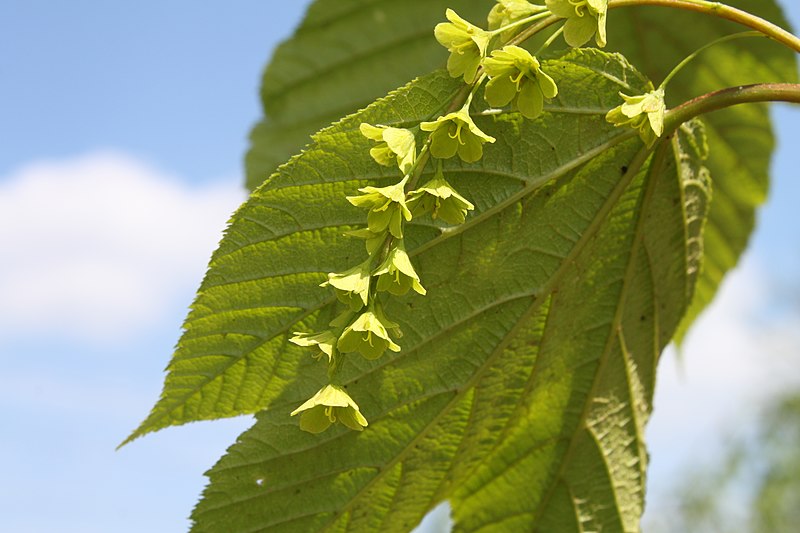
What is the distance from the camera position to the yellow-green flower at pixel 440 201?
1.24 m

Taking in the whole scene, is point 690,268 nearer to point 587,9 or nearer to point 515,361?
point 515,361

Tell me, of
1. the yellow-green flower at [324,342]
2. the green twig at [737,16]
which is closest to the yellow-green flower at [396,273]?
the yellow-green flower at [324,342]

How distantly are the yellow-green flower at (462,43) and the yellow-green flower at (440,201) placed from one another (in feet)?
0.50

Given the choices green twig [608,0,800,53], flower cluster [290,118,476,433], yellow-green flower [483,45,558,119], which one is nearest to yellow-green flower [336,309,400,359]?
flower cluster [290,118,476,433]

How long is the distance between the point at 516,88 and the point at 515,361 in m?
0.69

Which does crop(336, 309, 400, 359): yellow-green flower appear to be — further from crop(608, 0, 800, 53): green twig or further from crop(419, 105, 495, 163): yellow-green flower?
crop(608, 0, 800, 53): green twig

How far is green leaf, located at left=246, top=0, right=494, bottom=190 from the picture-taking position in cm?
260

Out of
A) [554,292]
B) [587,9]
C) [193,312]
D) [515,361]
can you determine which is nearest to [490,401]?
[515,361]

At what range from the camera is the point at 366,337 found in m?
1.17

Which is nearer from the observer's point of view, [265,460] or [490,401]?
[265,460]

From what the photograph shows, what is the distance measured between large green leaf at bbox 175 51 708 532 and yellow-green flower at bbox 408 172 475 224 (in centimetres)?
14

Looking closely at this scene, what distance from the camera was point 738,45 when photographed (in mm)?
2572

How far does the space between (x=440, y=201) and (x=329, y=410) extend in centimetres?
34

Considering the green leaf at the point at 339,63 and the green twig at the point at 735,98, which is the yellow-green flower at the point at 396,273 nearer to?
the green twig at the point at 735,98
